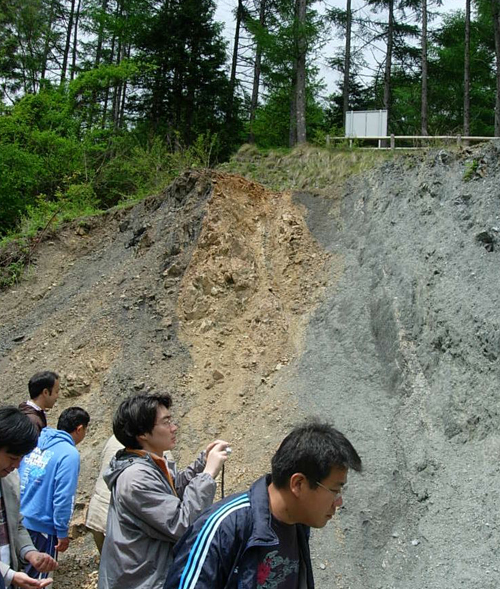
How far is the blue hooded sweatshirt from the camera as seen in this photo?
4.37 meters

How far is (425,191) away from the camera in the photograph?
10102 mm

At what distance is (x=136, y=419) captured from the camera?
318 cm

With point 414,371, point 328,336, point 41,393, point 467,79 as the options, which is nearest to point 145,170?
point 328,336

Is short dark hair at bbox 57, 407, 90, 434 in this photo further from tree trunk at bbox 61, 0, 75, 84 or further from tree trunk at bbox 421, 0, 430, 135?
tree trunk at bbox 61, 0, 75, 84

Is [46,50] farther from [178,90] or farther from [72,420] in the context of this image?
[72,420]

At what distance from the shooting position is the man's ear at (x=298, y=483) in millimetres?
2230

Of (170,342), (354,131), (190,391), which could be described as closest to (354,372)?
(190,391)

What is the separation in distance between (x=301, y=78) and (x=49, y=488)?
679 inches

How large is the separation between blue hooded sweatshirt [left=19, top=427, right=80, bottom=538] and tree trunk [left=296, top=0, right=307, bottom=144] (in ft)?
50.3

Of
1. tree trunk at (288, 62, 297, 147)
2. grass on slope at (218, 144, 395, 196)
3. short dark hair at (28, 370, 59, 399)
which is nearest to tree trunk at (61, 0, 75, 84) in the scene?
tree trunk at (288, 62, 297, 147)

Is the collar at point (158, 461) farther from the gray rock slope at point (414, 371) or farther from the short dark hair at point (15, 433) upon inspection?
the gray rock slope at point (414, 371)

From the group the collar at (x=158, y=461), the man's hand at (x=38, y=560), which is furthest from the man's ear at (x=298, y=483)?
the man's hand at (x=38, y=560)

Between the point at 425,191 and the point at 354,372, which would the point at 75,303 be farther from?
the point at 425,191

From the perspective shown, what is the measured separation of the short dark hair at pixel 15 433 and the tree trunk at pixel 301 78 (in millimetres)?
16414
